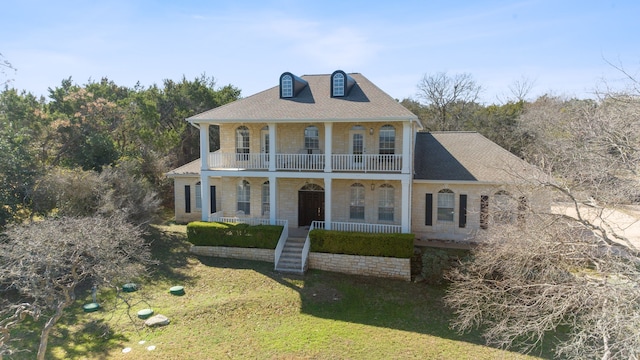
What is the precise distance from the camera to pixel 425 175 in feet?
63.2

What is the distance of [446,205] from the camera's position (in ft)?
63.1

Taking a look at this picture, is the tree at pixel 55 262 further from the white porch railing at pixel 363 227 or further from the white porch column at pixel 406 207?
the white porch column at pixel 406 207

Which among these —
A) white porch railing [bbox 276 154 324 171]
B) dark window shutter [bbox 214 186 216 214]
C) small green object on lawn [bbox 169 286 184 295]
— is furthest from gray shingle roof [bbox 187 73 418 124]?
small green object on lawn [bbox 169 286 184 295]

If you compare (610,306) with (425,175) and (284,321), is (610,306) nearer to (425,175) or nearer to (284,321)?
(284,321)

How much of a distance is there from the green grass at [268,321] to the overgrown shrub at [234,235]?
4.74 ft

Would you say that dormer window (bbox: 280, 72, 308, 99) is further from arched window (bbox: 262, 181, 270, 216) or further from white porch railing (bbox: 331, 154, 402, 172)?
arched window (bbox: 262, 181, 270, 216)

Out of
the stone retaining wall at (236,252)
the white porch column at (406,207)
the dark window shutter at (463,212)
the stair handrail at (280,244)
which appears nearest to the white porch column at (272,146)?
the stair handrail at (280,244)

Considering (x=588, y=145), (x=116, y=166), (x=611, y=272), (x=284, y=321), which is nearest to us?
(x=611, y=272)

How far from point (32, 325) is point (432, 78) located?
42671 millimetres

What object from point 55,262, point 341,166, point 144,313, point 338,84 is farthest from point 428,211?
point 55,262

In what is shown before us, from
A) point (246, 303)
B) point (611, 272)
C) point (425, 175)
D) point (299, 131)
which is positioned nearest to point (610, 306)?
point (611, 272)

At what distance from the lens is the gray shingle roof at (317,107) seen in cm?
1727

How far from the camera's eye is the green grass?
10.6 meters

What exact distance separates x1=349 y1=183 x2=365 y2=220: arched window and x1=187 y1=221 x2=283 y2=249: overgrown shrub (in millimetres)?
4140
